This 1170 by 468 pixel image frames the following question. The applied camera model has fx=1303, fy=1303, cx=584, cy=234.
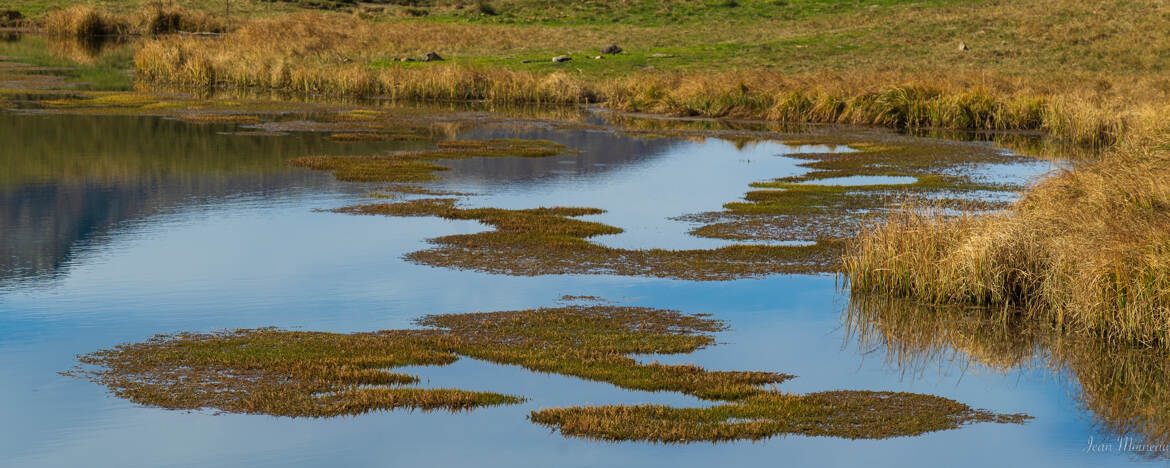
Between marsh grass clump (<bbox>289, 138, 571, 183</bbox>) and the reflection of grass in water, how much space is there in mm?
15040

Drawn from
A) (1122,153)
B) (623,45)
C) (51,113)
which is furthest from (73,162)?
(623,45)

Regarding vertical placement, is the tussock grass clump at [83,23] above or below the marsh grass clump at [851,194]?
above

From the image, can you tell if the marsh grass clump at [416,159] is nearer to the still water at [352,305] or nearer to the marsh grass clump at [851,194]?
the still water at [352,305]

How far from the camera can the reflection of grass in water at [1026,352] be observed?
12.9m

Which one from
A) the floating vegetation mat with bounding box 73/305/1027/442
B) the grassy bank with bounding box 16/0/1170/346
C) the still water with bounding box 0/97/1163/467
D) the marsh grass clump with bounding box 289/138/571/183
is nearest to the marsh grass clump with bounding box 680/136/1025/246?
the still water with bounding box 0/97/1163/467

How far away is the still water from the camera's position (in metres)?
11.1

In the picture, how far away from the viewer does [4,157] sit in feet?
103

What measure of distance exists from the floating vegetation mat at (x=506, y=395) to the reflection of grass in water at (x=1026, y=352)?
4.20 feet

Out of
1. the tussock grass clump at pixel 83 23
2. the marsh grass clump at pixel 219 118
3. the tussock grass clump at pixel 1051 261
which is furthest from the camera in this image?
the tussock grass clump at pixel 83 23

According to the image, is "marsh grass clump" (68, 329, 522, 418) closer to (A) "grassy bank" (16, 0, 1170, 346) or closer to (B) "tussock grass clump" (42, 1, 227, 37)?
(A) "grassy bank" (16, 0, 1170, 346)

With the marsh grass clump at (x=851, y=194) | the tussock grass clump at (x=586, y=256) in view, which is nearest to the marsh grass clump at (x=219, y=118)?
the marsh grass clump at (x=851, y=194)

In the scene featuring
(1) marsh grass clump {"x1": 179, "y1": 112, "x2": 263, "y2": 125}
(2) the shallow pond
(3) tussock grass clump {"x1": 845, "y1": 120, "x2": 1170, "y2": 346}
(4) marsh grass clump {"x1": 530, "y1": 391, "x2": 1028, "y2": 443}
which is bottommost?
(2) the shallow pond

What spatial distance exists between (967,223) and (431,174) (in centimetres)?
1558

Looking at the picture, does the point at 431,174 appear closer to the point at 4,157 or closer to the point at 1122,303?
the point at 4,157
